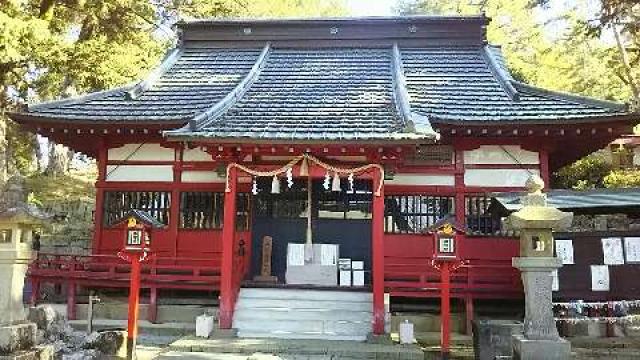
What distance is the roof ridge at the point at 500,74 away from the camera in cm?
1299

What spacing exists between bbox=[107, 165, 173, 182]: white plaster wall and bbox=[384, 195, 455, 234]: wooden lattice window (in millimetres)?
5485

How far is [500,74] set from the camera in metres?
14.2

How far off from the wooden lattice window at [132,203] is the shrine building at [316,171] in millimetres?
34

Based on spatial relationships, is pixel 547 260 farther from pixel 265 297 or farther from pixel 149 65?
pixel 149 65

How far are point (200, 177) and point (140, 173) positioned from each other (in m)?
1.55

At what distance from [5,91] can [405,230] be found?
14415 millimetres

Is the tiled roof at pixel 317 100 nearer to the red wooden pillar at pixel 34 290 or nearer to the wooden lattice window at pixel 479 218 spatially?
the wooden lattice window at pixel 479 218

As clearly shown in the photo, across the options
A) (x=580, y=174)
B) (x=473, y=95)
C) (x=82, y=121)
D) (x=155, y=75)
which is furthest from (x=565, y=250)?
(x=155, y=75)

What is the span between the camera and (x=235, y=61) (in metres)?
16.5

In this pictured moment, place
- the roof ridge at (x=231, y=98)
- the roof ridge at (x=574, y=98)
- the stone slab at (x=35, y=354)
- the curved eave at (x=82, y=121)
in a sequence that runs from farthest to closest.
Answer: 1. the curved eave at (x=82, y=121)
2. the roof ridge at (x=574, y=98)
3. the roof ridge at (x=231, y=98)
4. the stone slab at (x=35, y=354)

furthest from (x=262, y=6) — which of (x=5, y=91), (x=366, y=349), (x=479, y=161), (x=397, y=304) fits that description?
(x=366, y=349)

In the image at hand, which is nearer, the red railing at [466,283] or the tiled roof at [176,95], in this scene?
the red railing at [466,283]

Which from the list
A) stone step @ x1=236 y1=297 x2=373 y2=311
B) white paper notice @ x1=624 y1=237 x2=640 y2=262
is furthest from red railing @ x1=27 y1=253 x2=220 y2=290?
white paper notice @ x1=624 y1=237 x2=640 y2=262

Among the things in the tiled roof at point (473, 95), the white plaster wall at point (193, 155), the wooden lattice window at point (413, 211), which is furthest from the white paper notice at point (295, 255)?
the tiled roof at point (473, 95)
